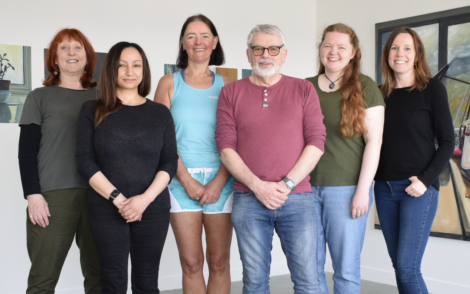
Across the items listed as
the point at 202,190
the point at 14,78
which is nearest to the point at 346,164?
the point at 202,190

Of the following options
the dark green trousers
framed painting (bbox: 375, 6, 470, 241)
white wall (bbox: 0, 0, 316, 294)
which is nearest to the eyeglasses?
the dark green trousers

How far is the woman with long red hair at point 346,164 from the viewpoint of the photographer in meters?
2.28

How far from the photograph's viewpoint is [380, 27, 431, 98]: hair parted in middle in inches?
97.2

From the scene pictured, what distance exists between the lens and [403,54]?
2.47m

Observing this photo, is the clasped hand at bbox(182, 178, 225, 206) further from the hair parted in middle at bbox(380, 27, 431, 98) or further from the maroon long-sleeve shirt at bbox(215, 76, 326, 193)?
the hair parted in middle at bbox(380, 27, 431, 98)

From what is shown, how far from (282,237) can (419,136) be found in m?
0.94

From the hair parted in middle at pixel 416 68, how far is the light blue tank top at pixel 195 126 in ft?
3.34

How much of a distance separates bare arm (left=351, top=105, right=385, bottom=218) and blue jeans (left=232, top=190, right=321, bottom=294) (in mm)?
258

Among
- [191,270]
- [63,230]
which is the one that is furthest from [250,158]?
[63,230]

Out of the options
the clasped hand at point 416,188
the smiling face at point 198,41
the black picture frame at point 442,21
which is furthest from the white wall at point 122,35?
the clasped hand at point 416,188

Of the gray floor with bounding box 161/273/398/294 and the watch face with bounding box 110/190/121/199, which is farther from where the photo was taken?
the gray floor with bounding box 161/273/398/294

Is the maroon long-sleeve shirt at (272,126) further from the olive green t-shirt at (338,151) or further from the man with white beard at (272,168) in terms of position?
the olive green t-shirt at (338,151)

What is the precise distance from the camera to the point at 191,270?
2.46m

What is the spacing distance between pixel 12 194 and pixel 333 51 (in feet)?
9.26
